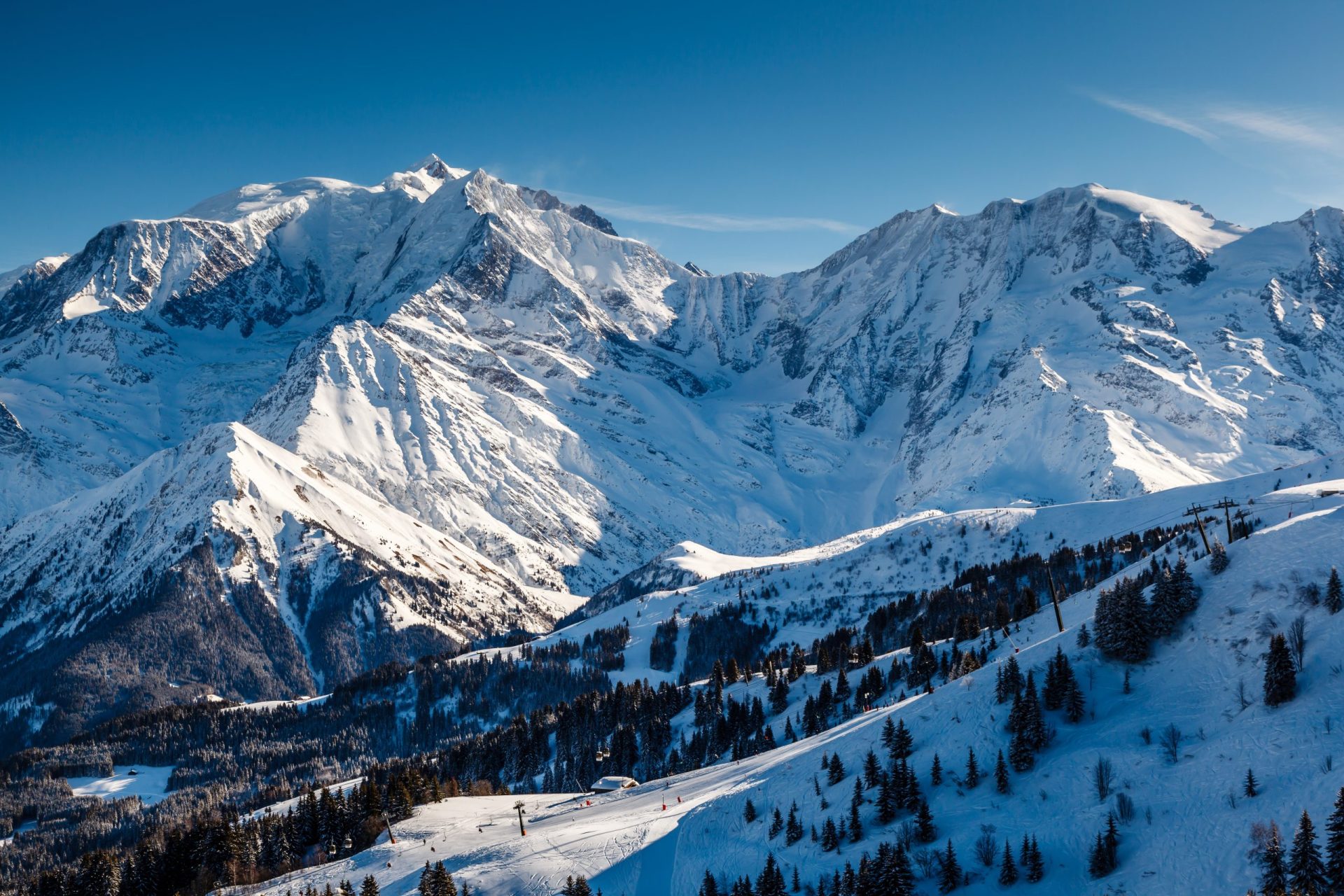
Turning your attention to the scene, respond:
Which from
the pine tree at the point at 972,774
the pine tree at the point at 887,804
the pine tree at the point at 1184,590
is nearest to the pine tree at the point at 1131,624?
the pine tree at the point at 1184,590

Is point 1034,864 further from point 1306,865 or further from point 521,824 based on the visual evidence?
point 521,824

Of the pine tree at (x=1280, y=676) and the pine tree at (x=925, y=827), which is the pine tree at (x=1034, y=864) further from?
the pine tree at (x=1280, y=676)

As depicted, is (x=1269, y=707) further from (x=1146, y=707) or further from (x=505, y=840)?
(x=505, y=840)

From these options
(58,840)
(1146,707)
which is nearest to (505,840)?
(1146,707)

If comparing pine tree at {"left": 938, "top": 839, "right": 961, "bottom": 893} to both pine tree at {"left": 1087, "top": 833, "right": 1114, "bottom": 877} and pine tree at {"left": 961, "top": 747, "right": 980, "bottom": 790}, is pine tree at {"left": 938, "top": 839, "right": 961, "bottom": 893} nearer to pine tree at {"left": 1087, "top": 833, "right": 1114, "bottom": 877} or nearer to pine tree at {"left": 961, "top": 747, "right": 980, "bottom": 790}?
pine tree at {"left": 1087, "top": 833, "right": 1114, "bottom": 877}

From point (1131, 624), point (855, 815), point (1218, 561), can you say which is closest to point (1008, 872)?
point (855, 815)

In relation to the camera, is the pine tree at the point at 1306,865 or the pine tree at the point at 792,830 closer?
the pine tree at the point at 1306,865

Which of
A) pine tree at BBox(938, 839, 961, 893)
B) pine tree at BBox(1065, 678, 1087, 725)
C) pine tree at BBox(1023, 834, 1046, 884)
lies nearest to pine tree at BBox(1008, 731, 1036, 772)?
pine tree at BBox(1065, 678, 1087, 725)
